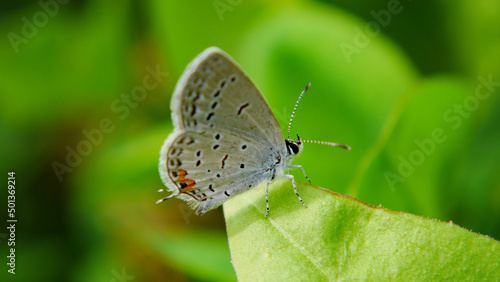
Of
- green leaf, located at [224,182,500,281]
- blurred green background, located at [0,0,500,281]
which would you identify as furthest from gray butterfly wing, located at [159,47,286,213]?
green leaf, located at [224,182,500,281]

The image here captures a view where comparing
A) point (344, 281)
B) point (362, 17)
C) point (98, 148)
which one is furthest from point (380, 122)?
point (98, 148)

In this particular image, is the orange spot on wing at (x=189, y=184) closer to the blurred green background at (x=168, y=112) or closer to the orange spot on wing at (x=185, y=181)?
the orange spot on wing at (x=185, y=181)

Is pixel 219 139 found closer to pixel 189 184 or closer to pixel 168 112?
pixel 189 184

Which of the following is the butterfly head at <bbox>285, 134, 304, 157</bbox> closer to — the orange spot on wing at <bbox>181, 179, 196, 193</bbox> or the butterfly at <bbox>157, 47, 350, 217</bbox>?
the butterfly at <bbox>157, 47, 350, 217</bbox>

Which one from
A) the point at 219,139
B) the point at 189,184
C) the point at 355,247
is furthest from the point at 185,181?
the point at 355,247

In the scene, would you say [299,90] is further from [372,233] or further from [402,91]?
[372,233]

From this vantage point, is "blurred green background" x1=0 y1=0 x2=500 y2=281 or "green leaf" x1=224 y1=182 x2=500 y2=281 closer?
"green leaf" x1=224 y1=182 x2=500 y2=281
